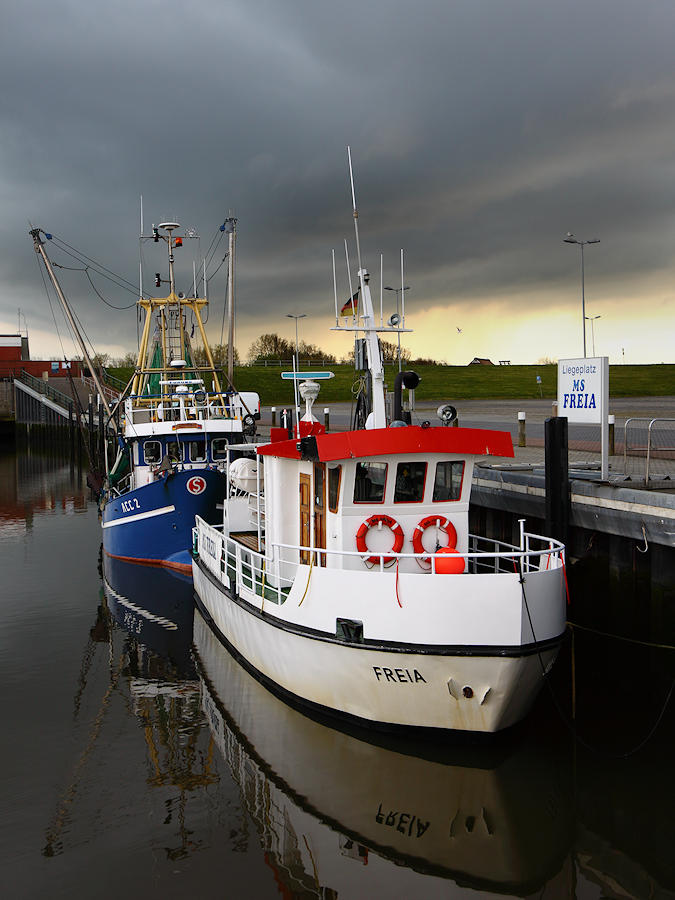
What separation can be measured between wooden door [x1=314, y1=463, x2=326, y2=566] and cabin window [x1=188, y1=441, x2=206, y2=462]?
34.8ft

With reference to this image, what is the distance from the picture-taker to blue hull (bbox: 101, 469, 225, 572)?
64.3ft

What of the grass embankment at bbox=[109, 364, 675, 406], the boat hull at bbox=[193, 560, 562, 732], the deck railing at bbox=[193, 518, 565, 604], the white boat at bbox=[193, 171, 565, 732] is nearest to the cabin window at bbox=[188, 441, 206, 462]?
the deck railing at bbox=[193, 518, 565, 604]

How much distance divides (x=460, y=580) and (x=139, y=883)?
Answer: 4550mm

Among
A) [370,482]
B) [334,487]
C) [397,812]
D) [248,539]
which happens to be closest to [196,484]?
[248,539]

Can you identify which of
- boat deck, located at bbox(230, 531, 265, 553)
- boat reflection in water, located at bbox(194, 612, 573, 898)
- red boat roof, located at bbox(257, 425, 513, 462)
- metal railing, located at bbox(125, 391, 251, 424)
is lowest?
boat reflection in water, located at bbox(194, 612, 573, 898)

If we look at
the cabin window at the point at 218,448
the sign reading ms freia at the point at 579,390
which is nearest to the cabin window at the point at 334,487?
the sign reading ms freia at the point at 579,390

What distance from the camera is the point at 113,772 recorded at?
9617 millimetres

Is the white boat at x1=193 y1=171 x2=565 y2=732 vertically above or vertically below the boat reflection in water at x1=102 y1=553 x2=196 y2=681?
above

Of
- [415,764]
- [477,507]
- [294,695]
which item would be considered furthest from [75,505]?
[415,764]

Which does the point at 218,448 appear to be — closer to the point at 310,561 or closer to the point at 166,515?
the point at 166,515

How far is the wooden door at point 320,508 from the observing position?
1093 cm

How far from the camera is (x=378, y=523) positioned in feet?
34.5

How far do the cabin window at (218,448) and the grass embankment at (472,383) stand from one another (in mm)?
37950

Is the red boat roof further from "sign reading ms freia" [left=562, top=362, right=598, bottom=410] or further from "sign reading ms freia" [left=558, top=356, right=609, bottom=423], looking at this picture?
"sign reading ms freia" [left=562, top=362, right=598, bottom=410]
